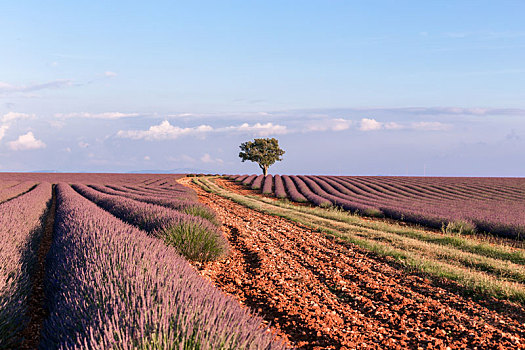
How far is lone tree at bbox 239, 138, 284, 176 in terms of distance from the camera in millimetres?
58125

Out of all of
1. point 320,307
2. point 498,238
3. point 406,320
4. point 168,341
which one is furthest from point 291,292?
point 498,238

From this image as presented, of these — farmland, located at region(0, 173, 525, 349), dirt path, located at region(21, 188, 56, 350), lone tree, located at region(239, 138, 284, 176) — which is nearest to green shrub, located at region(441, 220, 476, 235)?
farmland, located at region(0, 173, 525, 349)

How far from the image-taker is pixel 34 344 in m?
4.52

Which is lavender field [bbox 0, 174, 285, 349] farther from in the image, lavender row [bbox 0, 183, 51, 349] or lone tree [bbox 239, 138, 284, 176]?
lone tree [bbox 239, 138, 284, 176]

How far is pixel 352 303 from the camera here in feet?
18.9

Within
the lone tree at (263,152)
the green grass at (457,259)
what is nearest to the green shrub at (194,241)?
the green grass at (457,259)

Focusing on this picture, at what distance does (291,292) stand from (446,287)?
111 inches

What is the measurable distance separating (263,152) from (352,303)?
53.2 meters

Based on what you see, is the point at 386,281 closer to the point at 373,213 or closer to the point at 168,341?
the point at 168,341

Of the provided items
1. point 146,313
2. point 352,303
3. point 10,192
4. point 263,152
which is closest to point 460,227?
point 352,303

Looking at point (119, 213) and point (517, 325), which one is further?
point (119, 213)

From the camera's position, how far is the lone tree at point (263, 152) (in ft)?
191

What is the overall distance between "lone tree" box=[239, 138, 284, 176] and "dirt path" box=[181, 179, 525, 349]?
49.0 m

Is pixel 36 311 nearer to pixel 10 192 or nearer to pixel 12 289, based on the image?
pixel 12 289
